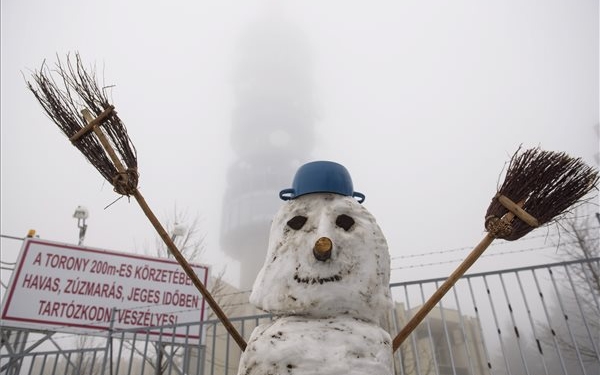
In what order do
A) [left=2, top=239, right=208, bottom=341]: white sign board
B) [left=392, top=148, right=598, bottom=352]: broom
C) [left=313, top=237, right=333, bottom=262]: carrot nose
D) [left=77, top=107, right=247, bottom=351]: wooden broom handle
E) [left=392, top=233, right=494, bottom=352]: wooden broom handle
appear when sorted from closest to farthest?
[left=313, top=237, right=333, bottom=262]: carrot nose, [left=392, top=233, right=494, bottom=352]: wooden broom handle, [left=77, top=107, right=247, bottom=351]: wooden broom handle, [left=392, top=148, right=598, bottom=352]: broom, [left=2, top=239, right=208, bottom=341]: white sign board

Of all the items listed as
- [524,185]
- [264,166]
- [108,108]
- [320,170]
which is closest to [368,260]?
[320,170]

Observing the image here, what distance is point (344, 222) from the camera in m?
2.07

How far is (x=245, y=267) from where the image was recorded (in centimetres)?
4106

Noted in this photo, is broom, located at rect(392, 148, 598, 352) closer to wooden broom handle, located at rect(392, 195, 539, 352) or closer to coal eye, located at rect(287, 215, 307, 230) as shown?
wooden broom handle, located at rect(392, 195, 539, 352)

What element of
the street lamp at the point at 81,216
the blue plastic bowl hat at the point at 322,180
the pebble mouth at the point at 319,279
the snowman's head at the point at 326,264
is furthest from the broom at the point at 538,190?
the street lamp at the point at 81,216

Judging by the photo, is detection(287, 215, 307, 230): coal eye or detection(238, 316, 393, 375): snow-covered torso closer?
detection(238, 316, 393, 375): snow-covered torso

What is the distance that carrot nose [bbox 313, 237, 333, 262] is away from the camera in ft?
5.97

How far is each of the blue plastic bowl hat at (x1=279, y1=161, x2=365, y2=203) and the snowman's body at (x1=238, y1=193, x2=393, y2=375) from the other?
1.8 inches

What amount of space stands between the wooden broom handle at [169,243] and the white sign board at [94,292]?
3644 mm

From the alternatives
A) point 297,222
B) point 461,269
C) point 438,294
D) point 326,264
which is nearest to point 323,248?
point 326,264

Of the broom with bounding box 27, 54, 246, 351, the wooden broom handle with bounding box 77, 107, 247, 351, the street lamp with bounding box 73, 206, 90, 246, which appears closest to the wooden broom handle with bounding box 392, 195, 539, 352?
the wooden broom handle with bounding box 77, 107, 247, 351

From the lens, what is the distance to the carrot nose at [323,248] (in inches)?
71.7

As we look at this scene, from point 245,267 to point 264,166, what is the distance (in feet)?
39.1

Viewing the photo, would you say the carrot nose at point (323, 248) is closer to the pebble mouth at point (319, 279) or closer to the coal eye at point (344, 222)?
the pebble mouth at point (319, 279)
